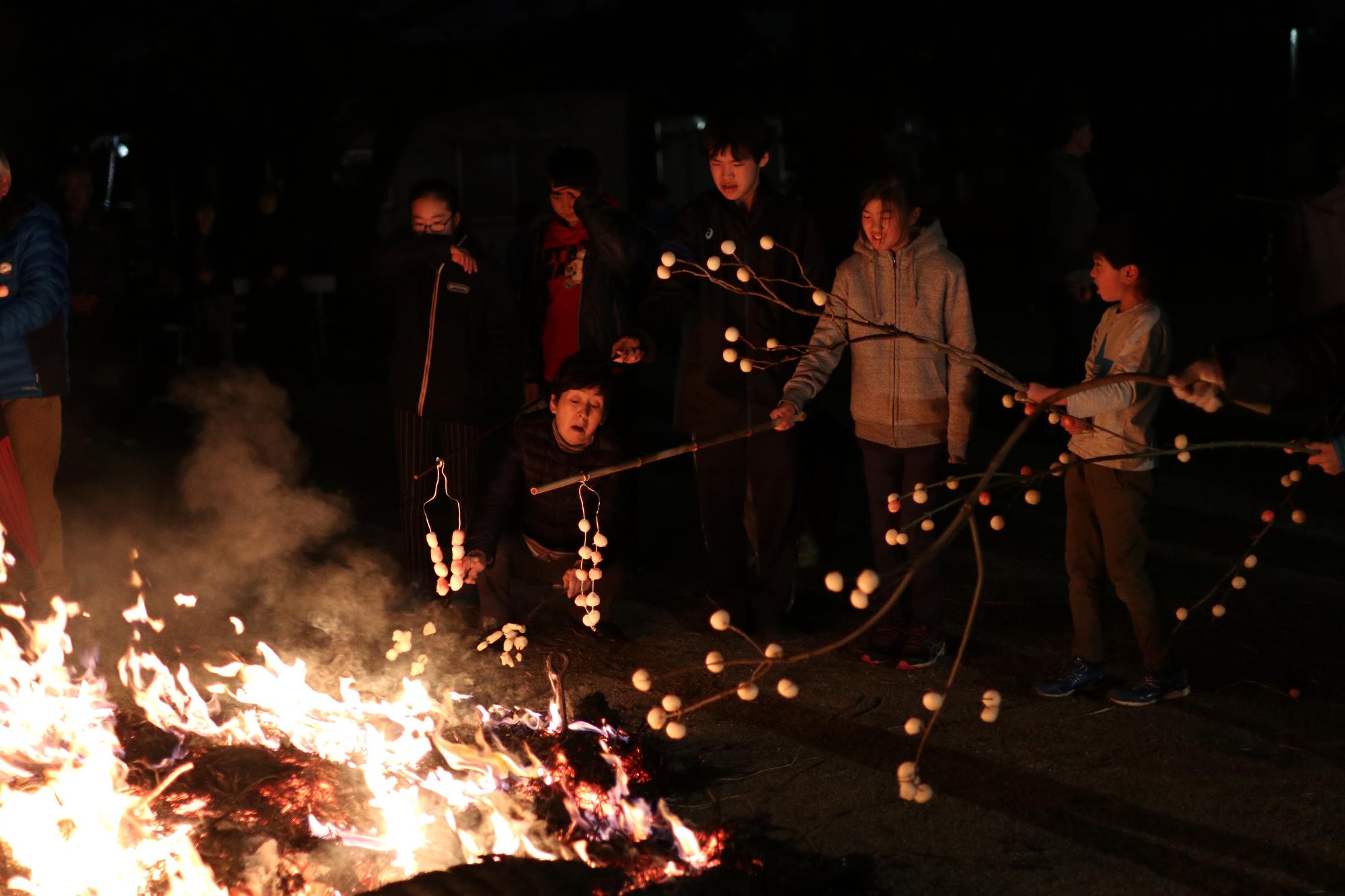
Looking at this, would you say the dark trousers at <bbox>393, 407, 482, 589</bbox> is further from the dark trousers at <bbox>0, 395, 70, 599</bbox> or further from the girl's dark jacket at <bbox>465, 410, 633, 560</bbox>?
the dark trousers at <bbox>0, 395, 70, 599</bbox>

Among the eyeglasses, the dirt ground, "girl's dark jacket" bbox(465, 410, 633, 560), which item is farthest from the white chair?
"girl's dark jacket" bbox(465, 410, 633, 560)

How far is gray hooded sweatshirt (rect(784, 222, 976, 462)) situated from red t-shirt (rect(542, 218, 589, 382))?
1.29m

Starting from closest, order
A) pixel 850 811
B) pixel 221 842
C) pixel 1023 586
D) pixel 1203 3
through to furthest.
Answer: pixel 221 842
pixel 850 811
pixel 1023 586
pixel 1203 3

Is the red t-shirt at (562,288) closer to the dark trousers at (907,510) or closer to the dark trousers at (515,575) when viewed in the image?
the dark trousers at (515,575)

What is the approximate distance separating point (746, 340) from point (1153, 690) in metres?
2.18

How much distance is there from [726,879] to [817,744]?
144 centimetres

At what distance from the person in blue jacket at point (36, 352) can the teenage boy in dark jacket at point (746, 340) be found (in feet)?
9.03

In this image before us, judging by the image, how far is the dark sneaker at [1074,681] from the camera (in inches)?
213

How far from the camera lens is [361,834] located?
4.07 metres

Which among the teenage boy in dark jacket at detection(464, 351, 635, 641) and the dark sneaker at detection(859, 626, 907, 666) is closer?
the dark sneaker at detection(859, 626, 907, 666)

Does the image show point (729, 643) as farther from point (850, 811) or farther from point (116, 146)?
point (116, 146)

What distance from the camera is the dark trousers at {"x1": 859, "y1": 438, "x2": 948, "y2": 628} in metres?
5.78

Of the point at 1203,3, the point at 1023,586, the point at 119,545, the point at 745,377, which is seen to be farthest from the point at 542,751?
the point at 1203,3

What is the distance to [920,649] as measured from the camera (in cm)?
582
